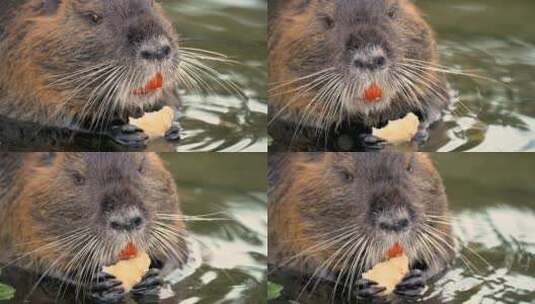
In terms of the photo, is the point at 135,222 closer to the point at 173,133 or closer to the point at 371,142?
the point at 173,133

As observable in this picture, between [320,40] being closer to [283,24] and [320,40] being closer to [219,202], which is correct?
[283,24]

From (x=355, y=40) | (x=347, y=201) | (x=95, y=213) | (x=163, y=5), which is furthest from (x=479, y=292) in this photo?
(x=163, y=5)

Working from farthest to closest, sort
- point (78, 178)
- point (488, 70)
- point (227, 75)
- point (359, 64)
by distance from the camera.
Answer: point (488, 70) → point (227, 75) → point (78, 178) → point (359, 64)

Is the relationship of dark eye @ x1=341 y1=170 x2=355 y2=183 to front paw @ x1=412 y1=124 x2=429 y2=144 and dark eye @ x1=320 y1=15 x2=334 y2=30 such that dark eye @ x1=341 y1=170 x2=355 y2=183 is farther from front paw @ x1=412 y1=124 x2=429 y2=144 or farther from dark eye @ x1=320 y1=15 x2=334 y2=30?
dark eye @ x1=320 y1=15 x2=334 y2=30

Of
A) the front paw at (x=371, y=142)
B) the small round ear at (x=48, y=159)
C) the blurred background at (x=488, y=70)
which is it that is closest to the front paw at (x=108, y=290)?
the small round ear at (x=48, y=159)

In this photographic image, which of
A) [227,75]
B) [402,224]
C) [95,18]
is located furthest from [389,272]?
[95,18]
